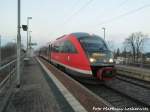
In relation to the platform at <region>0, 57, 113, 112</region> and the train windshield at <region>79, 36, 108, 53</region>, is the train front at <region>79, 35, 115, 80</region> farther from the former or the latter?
the platform at <region>0, 57, 113, 112</region>

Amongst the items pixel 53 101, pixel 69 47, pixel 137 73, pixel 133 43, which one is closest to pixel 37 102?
pixel 53 101

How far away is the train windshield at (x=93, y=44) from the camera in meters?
15.4

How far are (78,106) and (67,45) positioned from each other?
10125mm

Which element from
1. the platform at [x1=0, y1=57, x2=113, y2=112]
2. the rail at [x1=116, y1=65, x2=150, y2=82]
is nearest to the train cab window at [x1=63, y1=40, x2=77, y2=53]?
the platform at [x1=0, y1=57, x2=113, y2=112]

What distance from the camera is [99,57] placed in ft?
49.1

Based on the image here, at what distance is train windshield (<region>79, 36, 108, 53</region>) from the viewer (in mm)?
15427

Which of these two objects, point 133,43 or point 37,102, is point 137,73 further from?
point 133,43

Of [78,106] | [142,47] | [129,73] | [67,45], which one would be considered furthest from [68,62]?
[142,47]

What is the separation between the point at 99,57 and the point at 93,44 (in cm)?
123

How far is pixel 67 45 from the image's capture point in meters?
18.4

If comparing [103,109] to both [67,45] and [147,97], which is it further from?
[67,45]

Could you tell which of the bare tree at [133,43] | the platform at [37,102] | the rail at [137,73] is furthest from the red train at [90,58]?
the bare tree at [133,43]

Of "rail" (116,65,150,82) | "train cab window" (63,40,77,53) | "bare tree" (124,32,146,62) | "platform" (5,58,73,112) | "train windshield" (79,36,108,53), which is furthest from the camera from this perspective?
"bare tree" (124,32,146,62)

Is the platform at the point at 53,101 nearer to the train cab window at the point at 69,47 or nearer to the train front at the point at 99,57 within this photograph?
the train front at the point at 99,57
